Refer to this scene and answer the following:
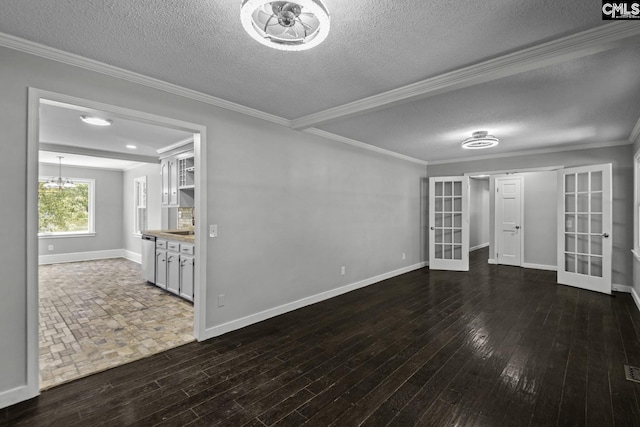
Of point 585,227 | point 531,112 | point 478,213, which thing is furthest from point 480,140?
point 478,213

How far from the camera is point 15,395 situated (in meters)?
2.10

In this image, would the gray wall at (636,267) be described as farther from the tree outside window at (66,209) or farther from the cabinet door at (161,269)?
the tree outside window at (66,209)

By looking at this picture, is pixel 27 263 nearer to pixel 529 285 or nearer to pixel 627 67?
pixel 627 67

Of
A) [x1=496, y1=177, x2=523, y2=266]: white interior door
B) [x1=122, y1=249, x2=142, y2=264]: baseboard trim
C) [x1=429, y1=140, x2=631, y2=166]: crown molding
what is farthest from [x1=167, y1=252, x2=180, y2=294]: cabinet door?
[x1=496, y1=177, x2=523, y2=266]: white interior door

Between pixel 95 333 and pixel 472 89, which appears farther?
pixel 95 333

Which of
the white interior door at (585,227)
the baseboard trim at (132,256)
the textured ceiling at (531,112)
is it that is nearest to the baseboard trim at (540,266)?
the white interior door at (585,227)

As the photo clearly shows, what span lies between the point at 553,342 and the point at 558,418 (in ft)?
4.59

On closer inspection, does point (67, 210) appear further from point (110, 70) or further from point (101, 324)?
point (110, 70)

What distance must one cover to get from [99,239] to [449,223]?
29.8 feet

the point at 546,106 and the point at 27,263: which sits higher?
the point at 546,106

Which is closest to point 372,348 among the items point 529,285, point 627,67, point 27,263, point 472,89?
point 472,89

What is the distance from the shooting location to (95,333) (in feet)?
10.7

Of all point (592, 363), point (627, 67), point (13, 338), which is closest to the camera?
point (13, 338)

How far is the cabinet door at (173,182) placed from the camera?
219 inches
